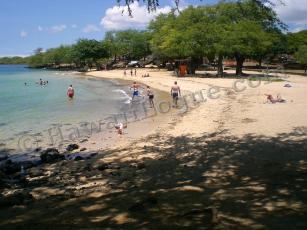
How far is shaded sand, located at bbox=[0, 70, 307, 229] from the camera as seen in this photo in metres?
6.65

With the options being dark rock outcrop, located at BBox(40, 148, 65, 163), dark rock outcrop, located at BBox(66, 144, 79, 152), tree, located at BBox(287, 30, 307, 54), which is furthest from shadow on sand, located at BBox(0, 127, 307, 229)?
tree, located at BBox(287, 30, 307, 54)

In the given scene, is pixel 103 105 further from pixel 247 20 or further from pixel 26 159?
pixel 247 20

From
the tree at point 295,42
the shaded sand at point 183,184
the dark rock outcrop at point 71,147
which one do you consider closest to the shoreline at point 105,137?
the dark rock outcrop at point 71,147

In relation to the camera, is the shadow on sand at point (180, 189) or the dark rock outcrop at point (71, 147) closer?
the shadow on sand at point (180, 189)

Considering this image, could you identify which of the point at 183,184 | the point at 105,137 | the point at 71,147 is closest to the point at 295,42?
the point at 105,137

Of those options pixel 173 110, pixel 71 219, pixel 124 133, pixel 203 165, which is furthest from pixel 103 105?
pixel 71 219

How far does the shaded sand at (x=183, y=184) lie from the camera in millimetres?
6652

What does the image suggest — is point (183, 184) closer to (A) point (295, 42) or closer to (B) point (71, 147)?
(B) point (71, 147)

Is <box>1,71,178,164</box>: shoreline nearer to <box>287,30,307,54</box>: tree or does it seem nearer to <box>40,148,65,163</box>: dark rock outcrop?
<box>40,148,65,163</box>: dark rock outcrop

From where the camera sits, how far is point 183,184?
9.16 m

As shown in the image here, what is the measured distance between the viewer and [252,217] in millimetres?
6465

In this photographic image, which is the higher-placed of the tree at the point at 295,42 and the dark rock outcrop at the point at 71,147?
the tree at the point at 295,42

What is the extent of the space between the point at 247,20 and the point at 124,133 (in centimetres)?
3451

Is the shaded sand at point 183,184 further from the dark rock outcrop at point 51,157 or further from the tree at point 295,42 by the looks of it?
the tree at point 295,42
